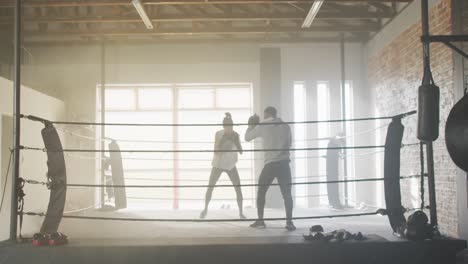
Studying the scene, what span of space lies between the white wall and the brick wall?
550 centimetres

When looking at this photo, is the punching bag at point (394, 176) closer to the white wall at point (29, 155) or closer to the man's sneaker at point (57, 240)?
the man's sneaker at point (57, 240)

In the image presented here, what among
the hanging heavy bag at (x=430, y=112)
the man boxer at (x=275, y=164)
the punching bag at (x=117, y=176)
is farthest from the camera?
the punching bag at (x=117, y=176)

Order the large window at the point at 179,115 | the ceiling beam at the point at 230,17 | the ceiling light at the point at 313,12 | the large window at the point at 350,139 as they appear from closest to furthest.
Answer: the ceiling light at the point at 313,12, the ceiling beam at the point at 230,17, the large window at the point at 350,139, the large window at the point at 179,115

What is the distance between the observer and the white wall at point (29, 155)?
6.77m

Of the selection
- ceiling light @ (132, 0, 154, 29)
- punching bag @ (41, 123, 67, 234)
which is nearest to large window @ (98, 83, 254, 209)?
ceiling light @ (132, 0, 154, 29)

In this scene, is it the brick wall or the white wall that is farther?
the white wall

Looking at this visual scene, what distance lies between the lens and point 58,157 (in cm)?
347

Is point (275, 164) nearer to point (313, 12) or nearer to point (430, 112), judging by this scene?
point (430, 112)

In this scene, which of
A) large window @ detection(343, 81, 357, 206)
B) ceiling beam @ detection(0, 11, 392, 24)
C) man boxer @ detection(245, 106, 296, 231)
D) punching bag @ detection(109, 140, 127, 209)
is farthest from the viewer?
large window @ detection(343, 81, 357, 206)

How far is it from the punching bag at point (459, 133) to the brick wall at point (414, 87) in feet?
8.30

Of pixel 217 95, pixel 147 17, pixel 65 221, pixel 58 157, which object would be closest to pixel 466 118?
pixel 58 157

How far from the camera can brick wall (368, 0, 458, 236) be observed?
5711mm

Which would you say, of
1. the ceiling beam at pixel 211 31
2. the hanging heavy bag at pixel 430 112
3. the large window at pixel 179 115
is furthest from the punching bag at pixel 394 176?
→ the large window at pixel 179 115

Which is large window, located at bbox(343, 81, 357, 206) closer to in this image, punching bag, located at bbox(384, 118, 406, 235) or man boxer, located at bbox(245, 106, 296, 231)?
man boxer, located at bbox(245, 106, 296, 231)
